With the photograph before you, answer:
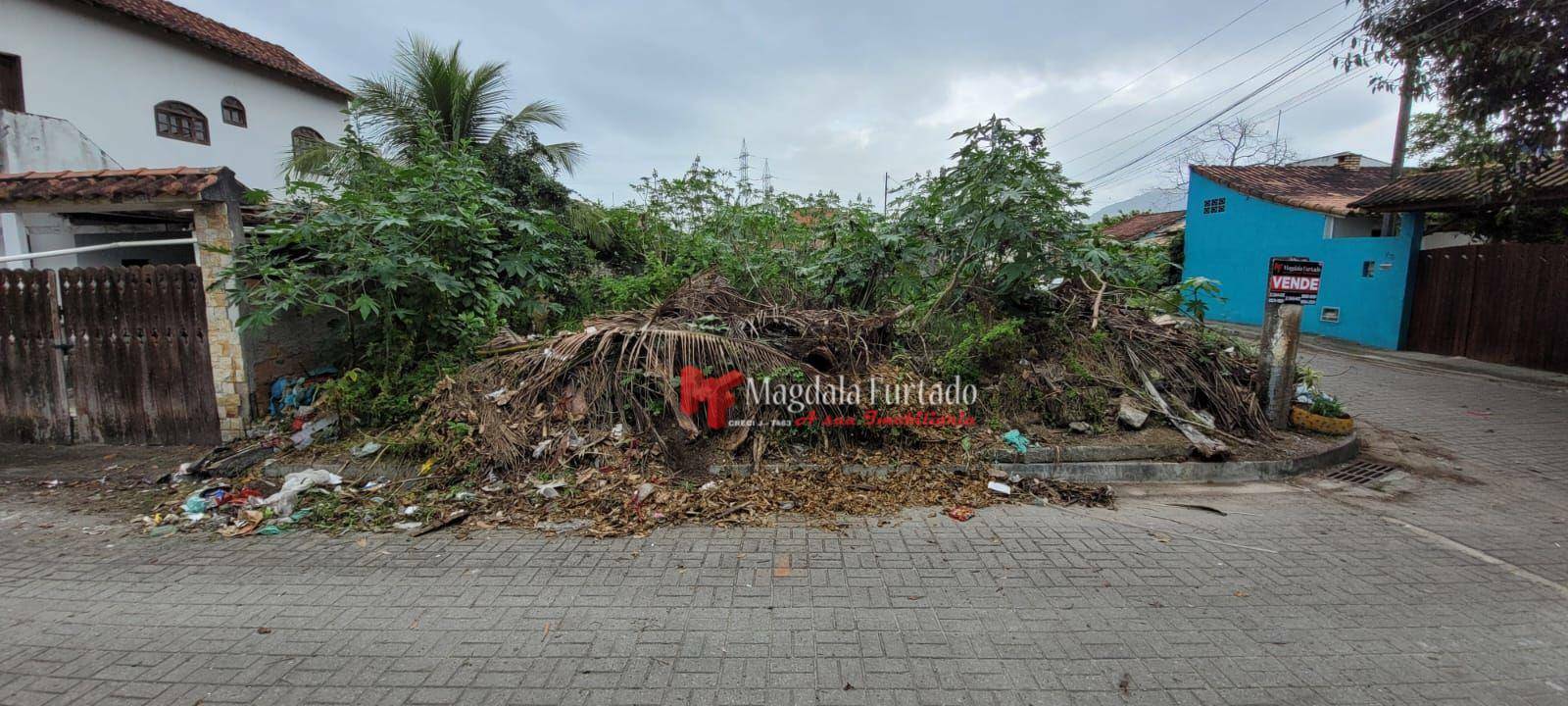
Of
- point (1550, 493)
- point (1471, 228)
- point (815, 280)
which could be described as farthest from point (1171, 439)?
point (1471, 228)

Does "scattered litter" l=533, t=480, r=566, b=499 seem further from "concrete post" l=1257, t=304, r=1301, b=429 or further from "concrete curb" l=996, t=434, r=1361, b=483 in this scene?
"concrete post" l=1257, t=304, r=1301, b=429

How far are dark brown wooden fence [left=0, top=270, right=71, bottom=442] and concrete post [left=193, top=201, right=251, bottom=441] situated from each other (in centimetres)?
155

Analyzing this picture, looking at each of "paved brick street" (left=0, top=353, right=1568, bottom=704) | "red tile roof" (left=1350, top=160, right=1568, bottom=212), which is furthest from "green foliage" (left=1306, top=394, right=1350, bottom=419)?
"red tile roof" (left=1350, top=160, right=1568, bottom=212)

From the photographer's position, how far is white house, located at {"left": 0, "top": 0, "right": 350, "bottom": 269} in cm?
941

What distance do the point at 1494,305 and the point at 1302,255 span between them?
485 cm

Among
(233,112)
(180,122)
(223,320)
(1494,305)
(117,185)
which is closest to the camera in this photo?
(117,185)

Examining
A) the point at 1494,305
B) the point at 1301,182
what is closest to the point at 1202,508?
the point at 1494,305

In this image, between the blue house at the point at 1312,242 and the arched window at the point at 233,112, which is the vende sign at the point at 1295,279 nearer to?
Result: the blue house at the point at 1312,242

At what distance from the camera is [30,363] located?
583 centimetres

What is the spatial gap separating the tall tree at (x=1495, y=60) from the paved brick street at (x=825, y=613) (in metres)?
6.39

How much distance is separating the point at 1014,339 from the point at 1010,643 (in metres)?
3.78

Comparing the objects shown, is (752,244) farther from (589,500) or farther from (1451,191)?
(1451,191)

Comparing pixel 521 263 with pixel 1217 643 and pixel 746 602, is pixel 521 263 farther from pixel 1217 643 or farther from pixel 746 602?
pixel 1217 643

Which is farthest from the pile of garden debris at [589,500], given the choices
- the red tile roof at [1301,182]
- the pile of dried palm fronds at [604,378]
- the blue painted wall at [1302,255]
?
the red tile roof at [1301,182]
